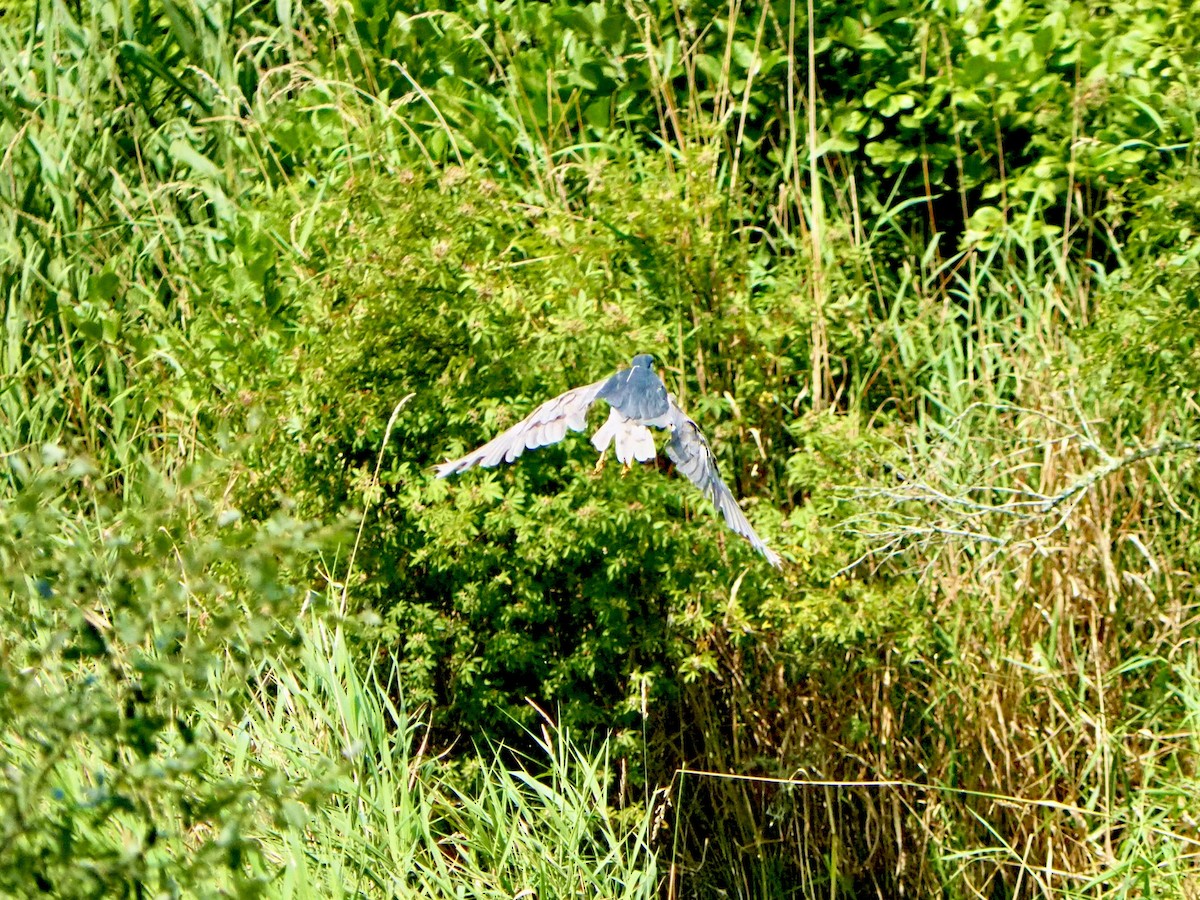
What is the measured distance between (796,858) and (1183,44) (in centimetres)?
243

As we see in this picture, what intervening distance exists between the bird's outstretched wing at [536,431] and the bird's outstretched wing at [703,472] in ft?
0.65

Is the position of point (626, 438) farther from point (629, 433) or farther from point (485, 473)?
point (485, 473)

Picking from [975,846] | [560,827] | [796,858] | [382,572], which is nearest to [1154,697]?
[975,846]

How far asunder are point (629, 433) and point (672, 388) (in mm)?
758

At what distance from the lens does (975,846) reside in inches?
146

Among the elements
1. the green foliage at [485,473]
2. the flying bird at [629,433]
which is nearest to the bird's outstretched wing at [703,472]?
the flying bird at [629,433]

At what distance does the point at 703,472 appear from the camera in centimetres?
307

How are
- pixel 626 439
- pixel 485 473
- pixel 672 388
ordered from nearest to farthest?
pixel 626 439
pixel 485 473
pixel 672 388

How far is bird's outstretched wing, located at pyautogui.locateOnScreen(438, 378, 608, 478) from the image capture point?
9.89ft

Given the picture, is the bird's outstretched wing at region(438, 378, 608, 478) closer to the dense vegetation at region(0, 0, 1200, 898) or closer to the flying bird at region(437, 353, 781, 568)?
the flying bird at region(437, 353, 781, 568)

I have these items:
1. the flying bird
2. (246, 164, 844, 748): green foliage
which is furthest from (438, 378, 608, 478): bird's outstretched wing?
(246, 164, 844, 748): green foliage

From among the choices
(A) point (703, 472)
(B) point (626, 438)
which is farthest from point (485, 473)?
(A) point (703, 472)

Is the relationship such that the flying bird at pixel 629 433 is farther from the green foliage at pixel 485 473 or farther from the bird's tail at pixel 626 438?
the green foliage at pixel 485 473

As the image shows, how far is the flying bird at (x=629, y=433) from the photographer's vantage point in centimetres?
301
